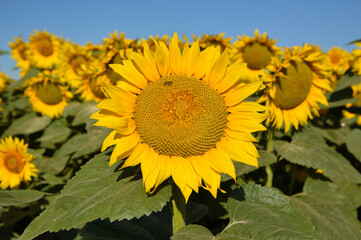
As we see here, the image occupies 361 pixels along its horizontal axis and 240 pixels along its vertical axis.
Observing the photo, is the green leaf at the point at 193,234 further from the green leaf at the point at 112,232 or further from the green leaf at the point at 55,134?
the green leaf at the point at 55,134

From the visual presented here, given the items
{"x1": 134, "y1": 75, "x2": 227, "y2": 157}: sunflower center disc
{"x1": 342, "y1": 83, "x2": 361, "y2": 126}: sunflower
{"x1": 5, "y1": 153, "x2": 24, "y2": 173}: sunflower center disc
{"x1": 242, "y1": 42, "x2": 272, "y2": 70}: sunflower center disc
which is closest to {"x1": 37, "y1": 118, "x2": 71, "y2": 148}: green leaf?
{"x1": 5, "y1": 153, "x2": 24, "y2": 173}: sunflower center disc

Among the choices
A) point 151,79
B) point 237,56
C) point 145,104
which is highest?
point 237,56

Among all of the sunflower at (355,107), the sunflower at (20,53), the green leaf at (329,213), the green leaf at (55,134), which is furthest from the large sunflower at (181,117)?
the sunflower at (20,53)

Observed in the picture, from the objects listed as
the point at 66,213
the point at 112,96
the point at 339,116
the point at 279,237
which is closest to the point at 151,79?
the point at 112,96

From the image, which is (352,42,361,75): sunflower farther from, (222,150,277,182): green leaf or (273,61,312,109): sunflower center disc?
(222,150,277,182): green leaf

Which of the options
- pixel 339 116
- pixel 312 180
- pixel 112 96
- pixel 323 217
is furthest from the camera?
pixel 339 116

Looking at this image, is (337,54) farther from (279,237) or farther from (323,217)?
(279,237)

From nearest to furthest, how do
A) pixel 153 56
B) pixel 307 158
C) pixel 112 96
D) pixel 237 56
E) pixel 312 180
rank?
pixel 112 96 → pixel 153 56 → pixel 307 158 → pixel 312 180 → pixel 237 56
